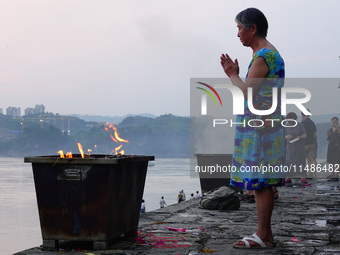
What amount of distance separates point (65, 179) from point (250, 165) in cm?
162

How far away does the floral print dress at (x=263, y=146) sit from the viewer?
468 cm

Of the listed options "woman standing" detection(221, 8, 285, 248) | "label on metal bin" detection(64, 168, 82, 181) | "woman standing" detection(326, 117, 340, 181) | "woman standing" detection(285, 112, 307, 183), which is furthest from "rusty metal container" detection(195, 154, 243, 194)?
"label on metal bin" detection(64, 168, 82, 181)

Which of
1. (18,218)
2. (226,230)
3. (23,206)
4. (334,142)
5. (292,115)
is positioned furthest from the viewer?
(23,206)

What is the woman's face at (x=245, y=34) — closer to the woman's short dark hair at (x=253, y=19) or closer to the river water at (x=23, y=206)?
the woman's short dark hair at (x=253, y=19)

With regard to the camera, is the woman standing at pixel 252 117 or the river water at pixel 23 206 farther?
the river water at pixel 23 206

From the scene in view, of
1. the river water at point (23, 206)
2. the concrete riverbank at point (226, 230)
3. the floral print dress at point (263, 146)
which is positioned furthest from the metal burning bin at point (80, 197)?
the river water at point (23, 206)

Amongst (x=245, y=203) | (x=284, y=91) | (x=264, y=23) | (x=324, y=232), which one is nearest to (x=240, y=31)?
(x=264, y=23)

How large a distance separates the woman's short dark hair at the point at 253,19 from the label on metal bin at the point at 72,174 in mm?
1919

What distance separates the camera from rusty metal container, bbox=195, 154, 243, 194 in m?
11.3

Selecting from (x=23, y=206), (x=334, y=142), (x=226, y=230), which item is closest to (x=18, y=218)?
(x=23, y=206)

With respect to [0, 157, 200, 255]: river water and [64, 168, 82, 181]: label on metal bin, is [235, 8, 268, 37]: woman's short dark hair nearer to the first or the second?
[64, 168, 82, 181]: label on metal bin

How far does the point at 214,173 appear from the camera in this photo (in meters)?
11.4

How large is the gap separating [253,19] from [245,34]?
0.48 feet

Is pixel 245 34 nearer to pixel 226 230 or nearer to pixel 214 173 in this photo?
pixel 226 230
